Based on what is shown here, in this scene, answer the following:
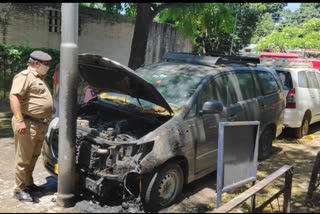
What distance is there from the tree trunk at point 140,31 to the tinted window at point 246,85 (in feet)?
13.1

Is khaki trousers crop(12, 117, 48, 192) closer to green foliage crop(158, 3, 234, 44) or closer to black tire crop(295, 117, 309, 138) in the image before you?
green foliage crop(158, 3, 234, 44)

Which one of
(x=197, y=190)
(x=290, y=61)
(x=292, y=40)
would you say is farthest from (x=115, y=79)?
(x=292, y=40)

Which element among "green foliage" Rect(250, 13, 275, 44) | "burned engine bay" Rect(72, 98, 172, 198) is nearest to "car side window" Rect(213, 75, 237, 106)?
"burned engine bay" Rect(72, 98, 172, 198)

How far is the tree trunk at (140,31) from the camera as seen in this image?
354 inches

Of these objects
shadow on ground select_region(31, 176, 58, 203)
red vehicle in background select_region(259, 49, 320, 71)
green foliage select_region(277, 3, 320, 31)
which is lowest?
shadow on ground select_region(31, 176, 58, 203)

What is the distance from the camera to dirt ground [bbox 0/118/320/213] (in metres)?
4.04

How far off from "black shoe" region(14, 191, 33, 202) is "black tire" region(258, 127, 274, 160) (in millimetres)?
4118

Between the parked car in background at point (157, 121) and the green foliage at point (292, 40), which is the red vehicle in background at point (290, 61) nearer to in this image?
the parked car in background at point (157, 121)

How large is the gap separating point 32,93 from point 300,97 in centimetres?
613

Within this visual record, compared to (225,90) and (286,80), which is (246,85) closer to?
(225,90)

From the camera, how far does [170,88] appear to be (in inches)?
195

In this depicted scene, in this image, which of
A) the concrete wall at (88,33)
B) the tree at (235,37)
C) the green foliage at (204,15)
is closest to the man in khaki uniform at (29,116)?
the green foliage at (204,15)

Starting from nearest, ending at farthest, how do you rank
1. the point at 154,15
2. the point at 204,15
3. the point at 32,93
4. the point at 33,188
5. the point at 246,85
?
the point at 32,93 → the point at 33,188 → the point at 246,85 → the point at 204,15 → the point at 154,15

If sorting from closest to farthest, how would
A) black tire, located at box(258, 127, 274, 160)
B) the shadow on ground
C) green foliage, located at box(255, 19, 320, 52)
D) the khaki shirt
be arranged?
the khaki shirt
the shadow on ground
black tire, located at box(258, 127, 274, 160)
green foliage, located at box(255, 19, 320, 52)
